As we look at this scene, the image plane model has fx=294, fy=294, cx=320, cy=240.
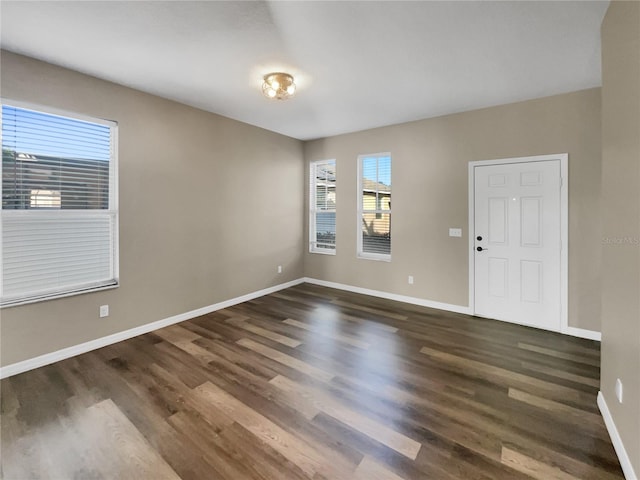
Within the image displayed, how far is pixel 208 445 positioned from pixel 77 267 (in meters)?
2.27

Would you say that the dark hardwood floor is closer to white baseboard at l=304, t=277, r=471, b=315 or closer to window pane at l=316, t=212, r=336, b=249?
Answer: white baseboard at l=304, t=277, r=471, b=315

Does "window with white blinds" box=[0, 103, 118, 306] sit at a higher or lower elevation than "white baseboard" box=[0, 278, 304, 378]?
higher

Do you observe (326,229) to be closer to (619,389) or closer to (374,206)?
(374,206)

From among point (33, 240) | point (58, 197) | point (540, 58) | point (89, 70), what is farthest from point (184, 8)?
point (540, 58)

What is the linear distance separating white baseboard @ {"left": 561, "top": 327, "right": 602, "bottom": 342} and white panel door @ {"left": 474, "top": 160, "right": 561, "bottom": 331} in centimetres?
10

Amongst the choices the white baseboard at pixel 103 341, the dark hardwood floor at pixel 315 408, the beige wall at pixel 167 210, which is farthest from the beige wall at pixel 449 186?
the white baseboard at pixel 103 341

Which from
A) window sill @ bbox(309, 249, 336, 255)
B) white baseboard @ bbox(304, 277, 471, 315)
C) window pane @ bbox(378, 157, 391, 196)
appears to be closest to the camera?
white baseboard @ bbox(304, 277, 471, 315)

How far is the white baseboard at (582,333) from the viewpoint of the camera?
3.17 metres

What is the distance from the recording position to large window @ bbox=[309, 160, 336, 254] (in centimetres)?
536

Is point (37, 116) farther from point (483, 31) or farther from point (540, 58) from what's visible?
point (540, 58)

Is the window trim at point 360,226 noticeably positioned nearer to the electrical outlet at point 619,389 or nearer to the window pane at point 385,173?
the window pane at point 385,173

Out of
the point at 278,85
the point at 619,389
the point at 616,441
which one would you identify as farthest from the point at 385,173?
the point at 616,441

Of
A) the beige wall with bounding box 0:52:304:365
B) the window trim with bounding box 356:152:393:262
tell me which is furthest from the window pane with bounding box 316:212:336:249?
the beige wall with bounding box 0:52:304:365

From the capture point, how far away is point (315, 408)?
2061 mm
